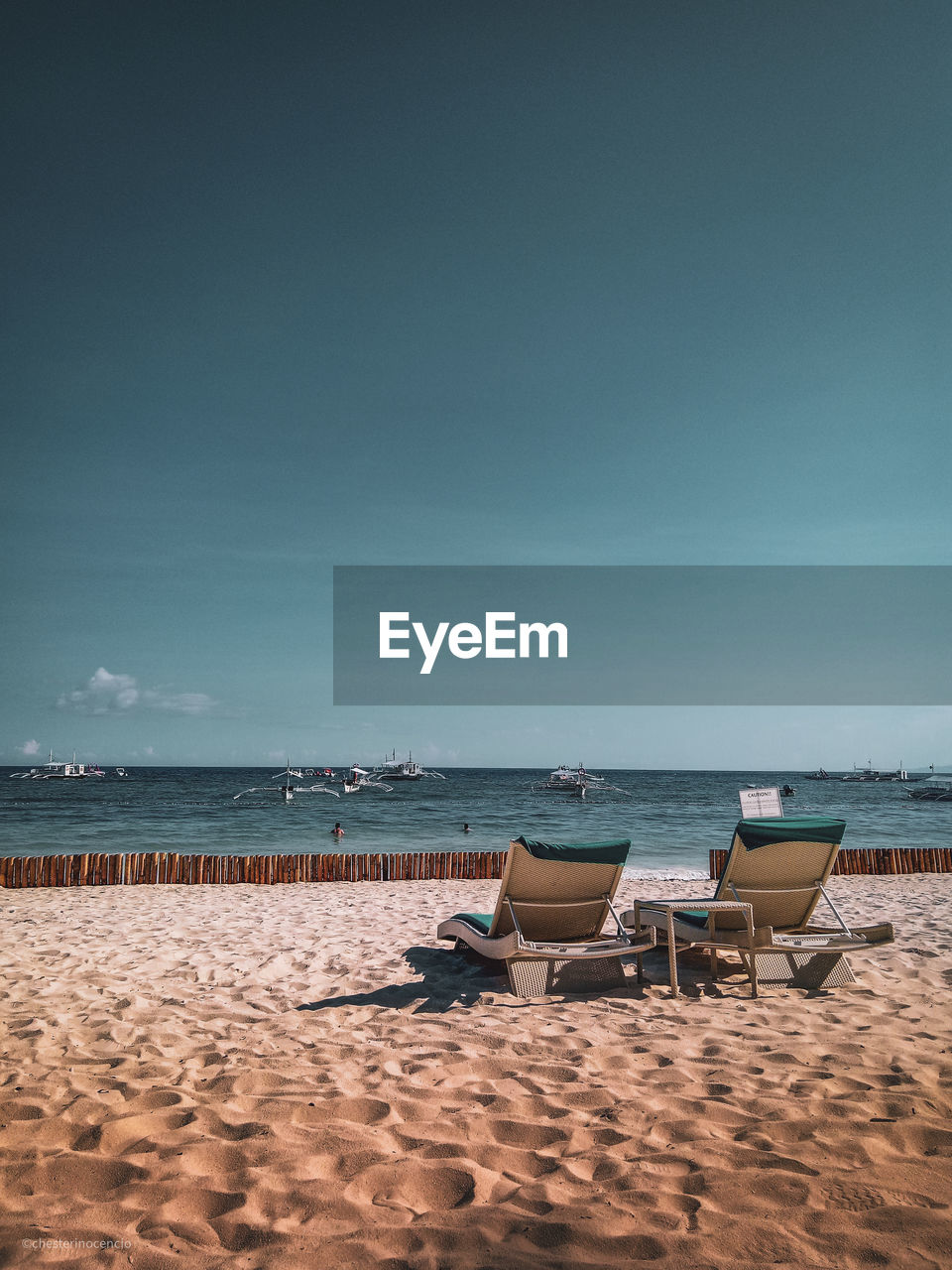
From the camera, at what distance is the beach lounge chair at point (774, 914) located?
638 centimetres

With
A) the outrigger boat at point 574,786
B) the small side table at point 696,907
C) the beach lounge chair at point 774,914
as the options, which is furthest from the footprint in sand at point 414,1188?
the outrigger boat at point 574,786

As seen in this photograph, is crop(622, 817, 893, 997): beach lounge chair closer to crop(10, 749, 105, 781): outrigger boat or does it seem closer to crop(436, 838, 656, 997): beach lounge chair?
crop(436, 838, 656, 997): beach lounge chair

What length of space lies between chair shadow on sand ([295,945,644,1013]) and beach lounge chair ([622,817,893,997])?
72cm

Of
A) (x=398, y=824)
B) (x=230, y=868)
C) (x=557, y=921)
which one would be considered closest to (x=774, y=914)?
(x=557, y=921)

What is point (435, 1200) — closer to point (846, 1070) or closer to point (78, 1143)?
point (78, 1143)

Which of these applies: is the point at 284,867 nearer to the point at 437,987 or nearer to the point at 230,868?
the point at 230,868

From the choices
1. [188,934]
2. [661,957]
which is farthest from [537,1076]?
[188,934]

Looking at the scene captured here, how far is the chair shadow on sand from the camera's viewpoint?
5.97 m

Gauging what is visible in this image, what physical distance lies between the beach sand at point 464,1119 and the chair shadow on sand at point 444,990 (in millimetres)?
33

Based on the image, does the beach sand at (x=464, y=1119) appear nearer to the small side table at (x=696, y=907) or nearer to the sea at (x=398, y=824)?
the small side table at (x=696, y=907)

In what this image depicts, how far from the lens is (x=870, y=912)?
33.7 ft

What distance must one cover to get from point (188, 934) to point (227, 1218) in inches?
252

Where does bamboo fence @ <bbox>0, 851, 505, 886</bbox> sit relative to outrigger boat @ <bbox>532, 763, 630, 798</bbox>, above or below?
above

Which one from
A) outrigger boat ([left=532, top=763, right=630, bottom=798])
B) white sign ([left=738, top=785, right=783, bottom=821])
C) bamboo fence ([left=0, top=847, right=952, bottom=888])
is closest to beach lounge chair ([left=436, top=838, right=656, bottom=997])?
white sign ([left=738, top=785, right=783, bottom=821])
